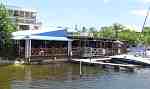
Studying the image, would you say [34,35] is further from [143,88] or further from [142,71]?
[143,88]

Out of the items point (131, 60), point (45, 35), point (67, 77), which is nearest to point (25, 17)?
point (45, 35)

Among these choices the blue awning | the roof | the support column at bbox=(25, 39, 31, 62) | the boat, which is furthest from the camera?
the blue awning

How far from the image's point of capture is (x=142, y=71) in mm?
41031

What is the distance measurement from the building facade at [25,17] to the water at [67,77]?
4385 cm

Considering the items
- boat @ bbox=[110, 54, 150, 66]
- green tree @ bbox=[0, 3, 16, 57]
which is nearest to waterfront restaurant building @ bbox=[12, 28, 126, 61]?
green tree @ bbox=[0, 3, 16, 57]

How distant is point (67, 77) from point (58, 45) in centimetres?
1662

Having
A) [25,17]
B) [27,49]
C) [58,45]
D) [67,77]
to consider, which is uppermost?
[25,17]

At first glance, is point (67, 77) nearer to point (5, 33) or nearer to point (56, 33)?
point (5, 33)

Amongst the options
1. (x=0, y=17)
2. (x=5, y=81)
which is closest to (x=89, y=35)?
(x=0, y=17)

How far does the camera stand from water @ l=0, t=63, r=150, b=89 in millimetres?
29642

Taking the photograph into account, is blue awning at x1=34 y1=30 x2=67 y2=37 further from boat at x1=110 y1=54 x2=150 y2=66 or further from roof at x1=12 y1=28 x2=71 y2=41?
boat at x1=110 y1=54 x2=150 y2=66

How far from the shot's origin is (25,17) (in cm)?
9150

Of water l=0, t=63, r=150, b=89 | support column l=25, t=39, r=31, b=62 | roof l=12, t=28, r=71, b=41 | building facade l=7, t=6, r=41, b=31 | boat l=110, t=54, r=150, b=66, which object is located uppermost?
building facade l=7, t=6, r=41, b=31

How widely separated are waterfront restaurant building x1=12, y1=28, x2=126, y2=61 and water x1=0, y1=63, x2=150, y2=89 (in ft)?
11.7
